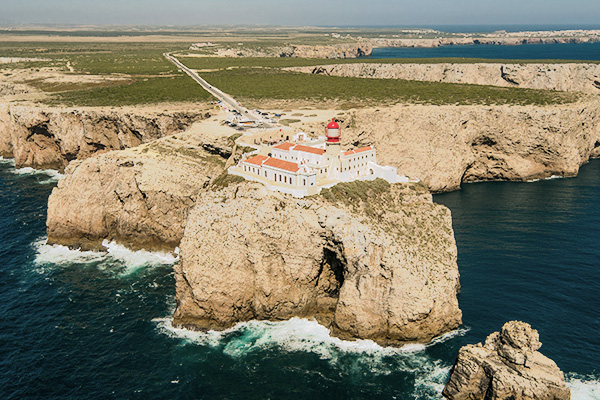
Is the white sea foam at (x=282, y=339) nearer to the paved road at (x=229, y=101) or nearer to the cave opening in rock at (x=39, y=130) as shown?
the paved road at (x=229, y=101)

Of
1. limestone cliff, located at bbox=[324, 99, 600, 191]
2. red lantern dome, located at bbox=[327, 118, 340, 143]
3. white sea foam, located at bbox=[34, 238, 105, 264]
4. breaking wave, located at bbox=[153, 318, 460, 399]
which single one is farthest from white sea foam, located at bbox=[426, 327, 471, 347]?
white sea foam, located at bbox=[34, 238, 105, 264]

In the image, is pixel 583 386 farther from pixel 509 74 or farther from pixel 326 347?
pixel 509 74

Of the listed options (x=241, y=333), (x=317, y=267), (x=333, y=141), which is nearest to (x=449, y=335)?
(x=317, y=267)

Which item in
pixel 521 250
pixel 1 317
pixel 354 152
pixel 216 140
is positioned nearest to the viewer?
pixel 1 317

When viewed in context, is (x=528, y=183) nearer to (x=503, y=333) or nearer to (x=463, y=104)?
(x=463, y=104)

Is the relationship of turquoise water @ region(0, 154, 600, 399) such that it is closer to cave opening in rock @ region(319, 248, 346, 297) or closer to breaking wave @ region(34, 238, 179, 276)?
breaking wave @ region(34, 238, 179, 276)

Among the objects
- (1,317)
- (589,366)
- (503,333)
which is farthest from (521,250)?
(1,317)

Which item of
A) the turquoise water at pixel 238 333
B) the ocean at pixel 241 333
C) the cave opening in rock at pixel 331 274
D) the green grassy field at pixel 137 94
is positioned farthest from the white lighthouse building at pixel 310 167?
the green grassy field at pixel 137 94
